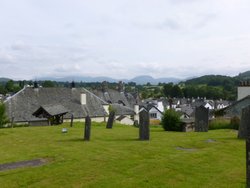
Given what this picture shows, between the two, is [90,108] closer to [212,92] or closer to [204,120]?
[204,120]

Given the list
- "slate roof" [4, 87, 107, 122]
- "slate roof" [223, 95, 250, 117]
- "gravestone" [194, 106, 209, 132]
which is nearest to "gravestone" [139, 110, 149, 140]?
"gravestone" [194, 106, 209, 132]

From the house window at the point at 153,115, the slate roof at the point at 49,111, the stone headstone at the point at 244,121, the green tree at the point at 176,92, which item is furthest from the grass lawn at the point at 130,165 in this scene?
the green tree at the point at 176,92

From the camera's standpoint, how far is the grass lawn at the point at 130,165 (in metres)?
11.8

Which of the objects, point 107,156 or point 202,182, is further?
point 107,156

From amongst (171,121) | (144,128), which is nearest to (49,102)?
(171,121)

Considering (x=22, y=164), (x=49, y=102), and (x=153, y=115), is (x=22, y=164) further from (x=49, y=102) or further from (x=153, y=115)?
(x=153, y=115)

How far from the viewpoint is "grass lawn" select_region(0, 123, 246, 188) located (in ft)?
38.8

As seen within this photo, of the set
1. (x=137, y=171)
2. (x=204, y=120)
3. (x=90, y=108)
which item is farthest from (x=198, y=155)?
(x=90, y=108)

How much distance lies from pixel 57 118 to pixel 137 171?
30.4 m

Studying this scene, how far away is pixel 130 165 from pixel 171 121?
63.6 ft

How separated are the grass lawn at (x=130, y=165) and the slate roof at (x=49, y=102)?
31150mm

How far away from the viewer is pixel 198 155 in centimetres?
1611

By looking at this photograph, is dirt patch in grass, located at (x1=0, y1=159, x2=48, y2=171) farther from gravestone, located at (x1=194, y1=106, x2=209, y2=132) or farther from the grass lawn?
gravestone, located at (x1=194, y1=106, x2=209, y2=132)

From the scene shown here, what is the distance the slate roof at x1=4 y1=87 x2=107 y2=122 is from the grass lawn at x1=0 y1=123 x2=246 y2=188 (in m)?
31.1
